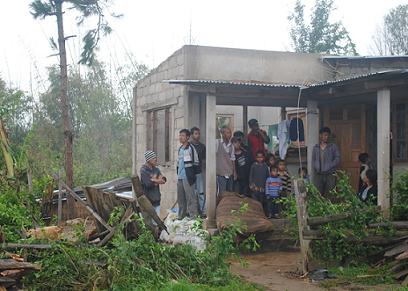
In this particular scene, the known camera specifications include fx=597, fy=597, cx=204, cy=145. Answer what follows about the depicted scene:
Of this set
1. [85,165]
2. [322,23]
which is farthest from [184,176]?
[322,23]

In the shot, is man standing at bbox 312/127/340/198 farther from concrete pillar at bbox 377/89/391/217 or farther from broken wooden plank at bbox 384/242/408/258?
broken wooden plank at bbox 384/242/408/258

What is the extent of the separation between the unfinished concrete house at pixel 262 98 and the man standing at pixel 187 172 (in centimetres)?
36

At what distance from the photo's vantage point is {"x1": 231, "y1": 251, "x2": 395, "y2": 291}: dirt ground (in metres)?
7.72

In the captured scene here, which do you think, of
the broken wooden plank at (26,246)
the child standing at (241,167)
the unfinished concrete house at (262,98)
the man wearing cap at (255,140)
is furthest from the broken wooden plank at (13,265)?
the man wearing cap at (255,140)

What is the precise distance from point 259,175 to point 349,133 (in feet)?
9.02

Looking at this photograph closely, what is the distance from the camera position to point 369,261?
881cm

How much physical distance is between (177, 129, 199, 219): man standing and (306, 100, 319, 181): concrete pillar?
2.86m

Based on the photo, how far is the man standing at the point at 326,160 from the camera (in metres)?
12.0

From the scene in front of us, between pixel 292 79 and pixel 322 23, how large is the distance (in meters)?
14.3

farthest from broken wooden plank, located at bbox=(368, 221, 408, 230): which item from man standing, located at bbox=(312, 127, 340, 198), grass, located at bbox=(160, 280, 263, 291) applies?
man standing, located at bbox=(312, 127, 340, 198)

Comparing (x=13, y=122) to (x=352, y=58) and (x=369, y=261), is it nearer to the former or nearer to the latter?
(x=352, y=58)

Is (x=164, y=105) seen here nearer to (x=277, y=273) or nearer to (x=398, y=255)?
(x=277, y=273)

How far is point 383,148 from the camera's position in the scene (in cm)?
992

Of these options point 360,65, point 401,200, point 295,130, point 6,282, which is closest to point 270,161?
point 295,130
